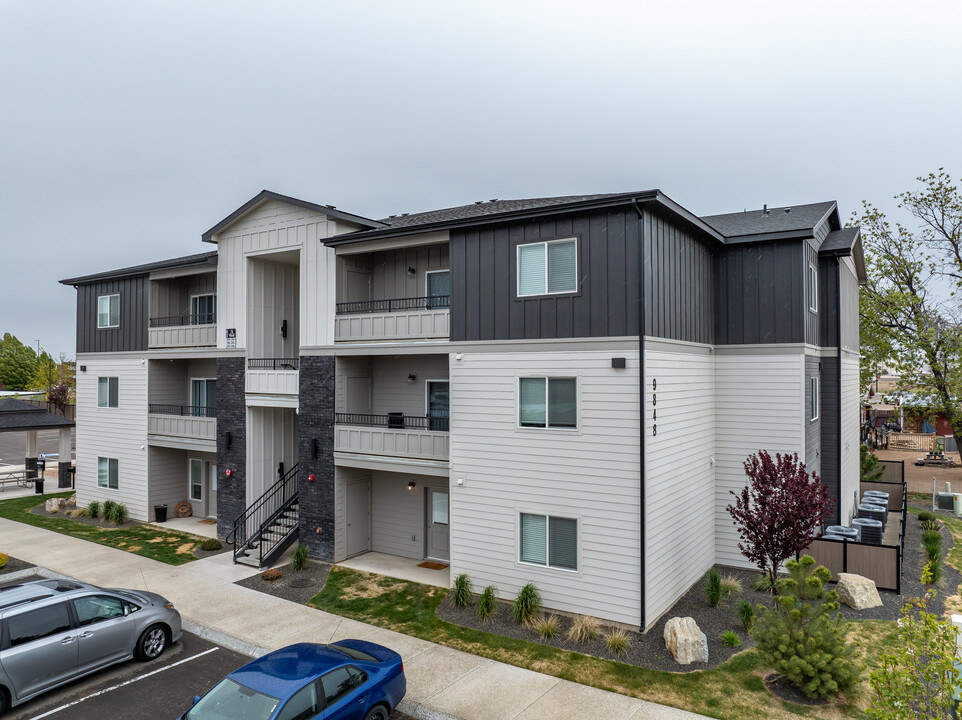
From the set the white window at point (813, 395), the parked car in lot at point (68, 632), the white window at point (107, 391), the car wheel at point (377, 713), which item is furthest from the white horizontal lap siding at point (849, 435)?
the white window at point (107, 391)

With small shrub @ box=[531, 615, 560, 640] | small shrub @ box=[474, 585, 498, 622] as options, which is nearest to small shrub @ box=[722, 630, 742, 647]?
small shrub @ box=[531, 615, 560, 640]

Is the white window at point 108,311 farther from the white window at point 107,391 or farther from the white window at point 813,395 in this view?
the white window at point 813,395

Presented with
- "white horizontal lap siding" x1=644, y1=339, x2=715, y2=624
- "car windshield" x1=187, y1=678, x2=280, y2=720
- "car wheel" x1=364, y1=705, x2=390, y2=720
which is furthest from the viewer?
"white horizontal lap siding" x1=644, y1=339, x2=715, y2=624

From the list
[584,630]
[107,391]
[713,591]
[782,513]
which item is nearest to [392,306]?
[584,630]

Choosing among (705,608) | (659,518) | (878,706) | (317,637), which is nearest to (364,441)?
(317,637)

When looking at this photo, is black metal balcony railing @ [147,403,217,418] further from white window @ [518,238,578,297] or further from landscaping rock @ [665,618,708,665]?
landscaping rock @ [665,618,708,665]

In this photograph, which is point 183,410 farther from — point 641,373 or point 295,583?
point 641,373

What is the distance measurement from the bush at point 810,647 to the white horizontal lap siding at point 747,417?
6.31 metres

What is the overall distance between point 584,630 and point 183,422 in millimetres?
15530

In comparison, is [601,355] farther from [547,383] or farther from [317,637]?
[317,637]

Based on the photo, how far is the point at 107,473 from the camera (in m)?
23.7

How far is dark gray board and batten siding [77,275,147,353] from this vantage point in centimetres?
2261

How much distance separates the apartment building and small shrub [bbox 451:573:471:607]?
0.37 meters

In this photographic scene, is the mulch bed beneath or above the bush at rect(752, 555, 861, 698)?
beneath
